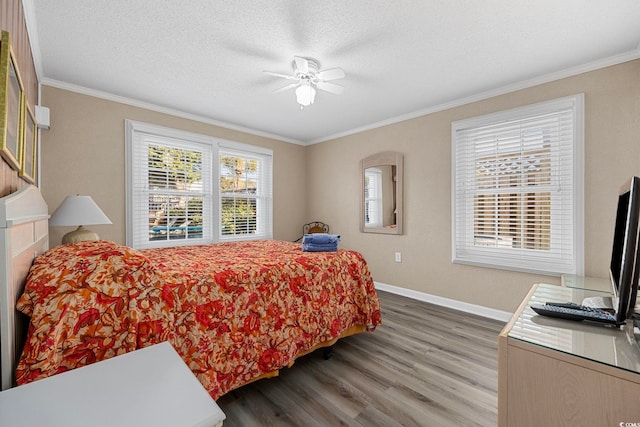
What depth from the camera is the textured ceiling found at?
1.76 meters

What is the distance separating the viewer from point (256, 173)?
4465 mm

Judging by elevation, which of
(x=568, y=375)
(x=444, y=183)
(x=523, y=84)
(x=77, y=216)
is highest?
(x=523, y=84)

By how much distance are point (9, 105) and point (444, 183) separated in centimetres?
363

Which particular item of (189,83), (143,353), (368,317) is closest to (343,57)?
(189,83)

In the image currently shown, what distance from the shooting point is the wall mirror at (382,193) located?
3.80 meters

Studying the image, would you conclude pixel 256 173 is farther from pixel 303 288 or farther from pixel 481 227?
pixel 481 227

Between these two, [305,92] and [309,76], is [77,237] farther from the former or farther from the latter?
[309,76]

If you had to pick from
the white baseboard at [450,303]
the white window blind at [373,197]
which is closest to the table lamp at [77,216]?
the white window blind at [373,197]

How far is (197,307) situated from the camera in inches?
59.6

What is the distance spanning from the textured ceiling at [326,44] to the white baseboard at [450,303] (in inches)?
94.3

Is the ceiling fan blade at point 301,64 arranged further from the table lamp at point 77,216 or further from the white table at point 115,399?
the white table at point 115,399

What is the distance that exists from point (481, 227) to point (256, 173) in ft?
10.8

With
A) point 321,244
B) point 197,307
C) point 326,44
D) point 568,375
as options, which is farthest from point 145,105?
point 568,375

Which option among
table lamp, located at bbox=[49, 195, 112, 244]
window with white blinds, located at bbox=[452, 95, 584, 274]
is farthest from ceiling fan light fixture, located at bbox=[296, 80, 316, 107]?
table lamp, located at bbox=[49, 195, 112, 244]
